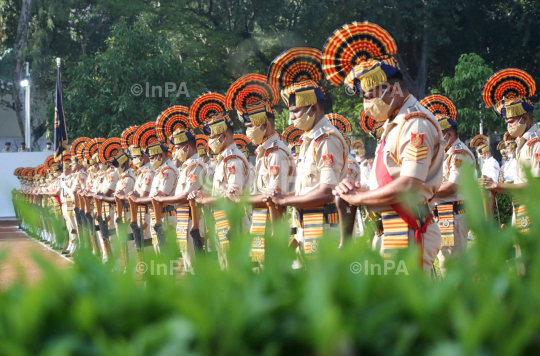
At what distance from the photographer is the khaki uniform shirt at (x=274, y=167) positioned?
5977 millimetres

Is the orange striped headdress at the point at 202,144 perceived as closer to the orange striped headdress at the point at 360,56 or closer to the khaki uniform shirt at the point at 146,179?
the khaki uniform shirt at the point at 146,179

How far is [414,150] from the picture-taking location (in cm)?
369

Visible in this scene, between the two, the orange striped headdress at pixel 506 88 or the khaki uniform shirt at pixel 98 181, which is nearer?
the orange striped headdress at pixel 506 88

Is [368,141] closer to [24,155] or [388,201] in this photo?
[24,155]

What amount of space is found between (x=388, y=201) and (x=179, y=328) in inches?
100

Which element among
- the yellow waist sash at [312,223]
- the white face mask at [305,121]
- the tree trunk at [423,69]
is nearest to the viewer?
the yellow waist sash at [312,223]

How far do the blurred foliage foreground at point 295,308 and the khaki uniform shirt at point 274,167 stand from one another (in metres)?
4.42

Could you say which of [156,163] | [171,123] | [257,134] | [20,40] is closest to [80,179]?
[156,163]

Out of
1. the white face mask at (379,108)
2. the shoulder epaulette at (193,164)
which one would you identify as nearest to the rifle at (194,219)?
the shoulder epaulette at (193,164)

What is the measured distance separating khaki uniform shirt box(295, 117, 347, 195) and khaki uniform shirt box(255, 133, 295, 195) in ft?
2.84

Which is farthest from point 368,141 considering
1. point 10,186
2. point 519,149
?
point 10,186

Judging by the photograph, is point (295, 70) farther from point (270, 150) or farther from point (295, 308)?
point (295, 308)

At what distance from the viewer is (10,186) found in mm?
1712

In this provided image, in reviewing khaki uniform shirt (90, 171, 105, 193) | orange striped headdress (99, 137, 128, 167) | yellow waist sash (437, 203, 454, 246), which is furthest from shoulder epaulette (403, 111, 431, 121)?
khaki uniform shirt (90, 171, 105, 193)
